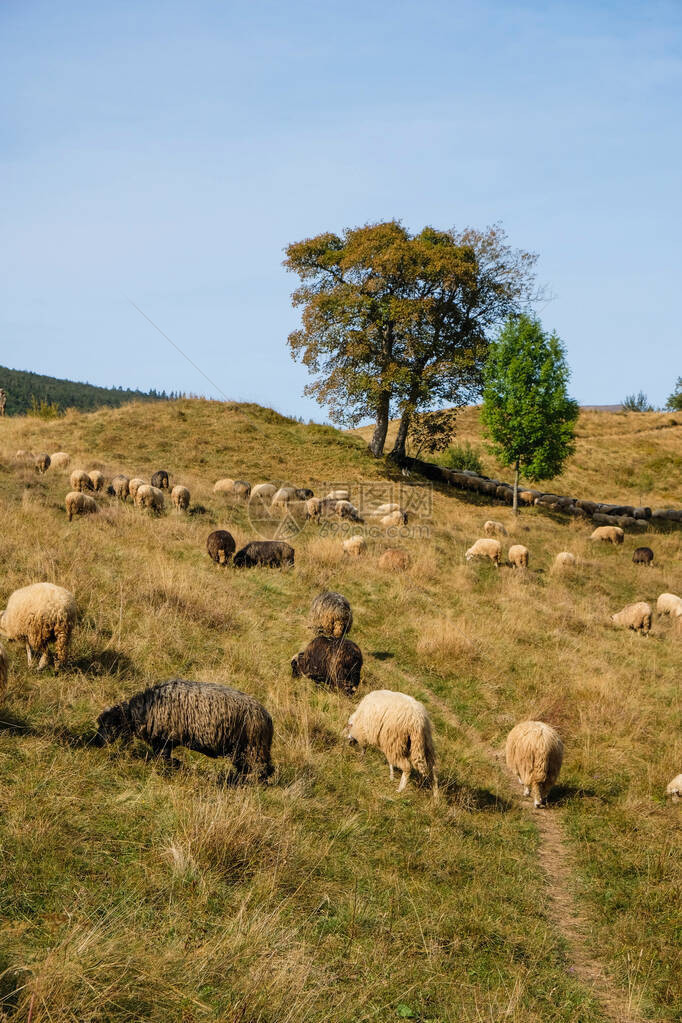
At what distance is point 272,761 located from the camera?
294 inches

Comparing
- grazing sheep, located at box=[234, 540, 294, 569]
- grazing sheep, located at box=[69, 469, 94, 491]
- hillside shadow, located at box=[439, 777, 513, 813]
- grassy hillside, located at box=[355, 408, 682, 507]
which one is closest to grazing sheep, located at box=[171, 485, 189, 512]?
grazing sheep, located at box=[69, 469, 94, 491]

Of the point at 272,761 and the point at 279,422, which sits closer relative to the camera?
the point at 272,761

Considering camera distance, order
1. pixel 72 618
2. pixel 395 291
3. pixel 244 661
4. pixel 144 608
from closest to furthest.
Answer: pixel 72 618 < pixel 244 661 < pixel 144 608 < pixel 395 291

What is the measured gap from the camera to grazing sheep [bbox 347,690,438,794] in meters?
7.80

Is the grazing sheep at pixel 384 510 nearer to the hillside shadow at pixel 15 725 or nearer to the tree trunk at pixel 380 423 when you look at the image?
the tree trunk at pixel 380 423

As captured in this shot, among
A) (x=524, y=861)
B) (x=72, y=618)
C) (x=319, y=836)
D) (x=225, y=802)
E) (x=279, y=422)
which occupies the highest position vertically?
(x=279, y=422)

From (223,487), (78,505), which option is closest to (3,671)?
(78,505)

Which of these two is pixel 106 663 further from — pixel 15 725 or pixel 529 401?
pixel 529 401

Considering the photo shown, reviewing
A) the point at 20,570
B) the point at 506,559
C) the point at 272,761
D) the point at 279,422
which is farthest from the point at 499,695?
the point at 279,422

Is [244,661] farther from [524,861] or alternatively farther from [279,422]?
[279,422]

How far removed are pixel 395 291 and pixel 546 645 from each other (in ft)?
80.5

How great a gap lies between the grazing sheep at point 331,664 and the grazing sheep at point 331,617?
1883 mm

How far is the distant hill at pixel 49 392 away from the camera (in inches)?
Answer: 5276

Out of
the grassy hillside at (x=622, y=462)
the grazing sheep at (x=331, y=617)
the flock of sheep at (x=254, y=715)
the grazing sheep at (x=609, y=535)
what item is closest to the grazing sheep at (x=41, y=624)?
the flock of sheep at (x=254, y=715)
